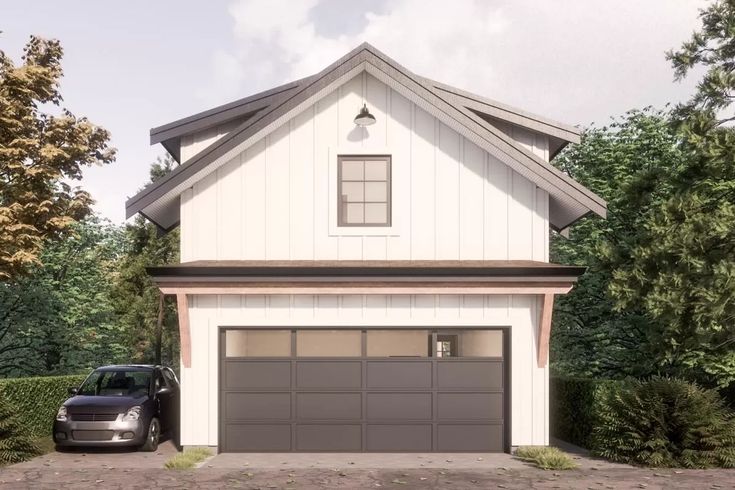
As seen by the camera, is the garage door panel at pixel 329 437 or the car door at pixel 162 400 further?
the car door at pixel 162 400

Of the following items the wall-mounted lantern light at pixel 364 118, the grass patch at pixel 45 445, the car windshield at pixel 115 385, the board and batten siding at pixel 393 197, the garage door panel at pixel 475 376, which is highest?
the wall-mounted lantern light at pixel 364 118

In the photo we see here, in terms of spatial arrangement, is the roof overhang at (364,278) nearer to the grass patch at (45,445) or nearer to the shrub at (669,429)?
the shrub at (669,429)

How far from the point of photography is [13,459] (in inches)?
541

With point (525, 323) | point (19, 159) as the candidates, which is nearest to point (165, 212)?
point (19, 159)

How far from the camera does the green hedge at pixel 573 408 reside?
15250mm

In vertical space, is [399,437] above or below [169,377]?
below

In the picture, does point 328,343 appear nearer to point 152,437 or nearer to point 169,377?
point 152,437

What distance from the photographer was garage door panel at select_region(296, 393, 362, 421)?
48.4 ft

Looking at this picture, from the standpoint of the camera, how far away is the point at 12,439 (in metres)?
13.9

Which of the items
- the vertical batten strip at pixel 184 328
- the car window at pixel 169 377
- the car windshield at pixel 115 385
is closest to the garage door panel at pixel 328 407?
the vertical batten strip at pixel 184 328

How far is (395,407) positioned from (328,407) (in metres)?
1.35

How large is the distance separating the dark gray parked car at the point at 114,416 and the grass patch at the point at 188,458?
1.24m

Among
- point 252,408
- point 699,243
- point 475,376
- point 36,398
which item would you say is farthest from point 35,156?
point 699,243

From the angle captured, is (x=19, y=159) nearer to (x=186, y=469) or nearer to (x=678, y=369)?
(x=186, y=469)
